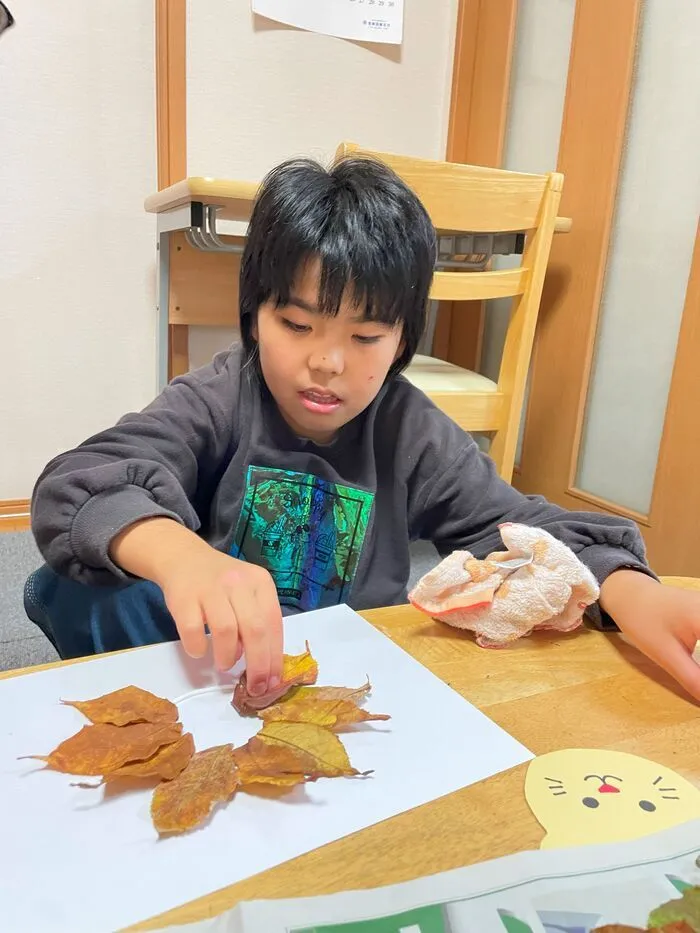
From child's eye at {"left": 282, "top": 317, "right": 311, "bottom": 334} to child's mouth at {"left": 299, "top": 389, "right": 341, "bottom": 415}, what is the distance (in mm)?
55

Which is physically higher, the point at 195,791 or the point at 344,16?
the point at 344,16

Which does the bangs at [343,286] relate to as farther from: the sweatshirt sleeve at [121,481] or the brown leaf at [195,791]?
the brown leaf at [195,791]

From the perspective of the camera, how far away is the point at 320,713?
40cm

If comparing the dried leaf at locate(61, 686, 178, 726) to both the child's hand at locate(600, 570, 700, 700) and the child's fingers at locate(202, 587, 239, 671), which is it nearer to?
the child's fingers at locate(202, 587, 239, 671)

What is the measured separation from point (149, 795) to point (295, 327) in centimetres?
40

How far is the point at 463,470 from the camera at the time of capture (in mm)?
759

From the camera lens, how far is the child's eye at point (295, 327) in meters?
0.62

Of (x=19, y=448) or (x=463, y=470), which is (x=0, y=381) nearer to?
(x=19, y=448)

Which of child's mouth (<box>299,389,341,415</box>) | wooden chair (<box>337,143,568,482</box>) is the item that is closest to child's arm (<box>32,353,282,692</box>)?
child's mouth (<box>299,389,341,415</box>)

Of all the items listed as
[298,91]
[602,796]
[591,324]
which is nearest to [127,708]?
[602,796]

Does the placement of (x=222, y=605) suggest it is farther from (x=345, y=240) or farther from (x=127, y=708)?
(x=345, y=240)

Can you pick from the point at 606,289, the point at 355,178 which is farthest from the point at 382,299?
the point at 606,289

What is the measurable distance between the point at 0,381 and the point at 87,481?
4.66 feet

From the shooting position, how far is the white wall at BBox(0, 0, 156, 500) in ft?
5.42
